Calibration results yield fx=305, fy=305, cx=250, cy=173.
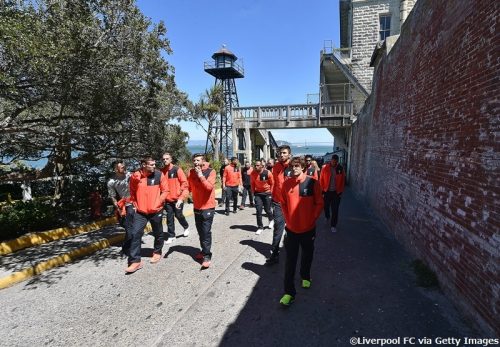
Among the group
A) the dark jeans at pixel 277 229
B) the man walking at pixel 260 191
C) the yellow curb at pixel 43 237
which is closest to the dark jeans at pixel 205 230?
the dark jeans at pixel 277 229

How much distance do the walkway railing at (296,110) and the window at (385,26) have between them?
5.59 meters

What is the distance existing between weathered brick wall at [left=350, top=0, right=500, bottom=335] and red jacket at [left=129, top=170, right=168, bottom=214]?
4472 millimetres

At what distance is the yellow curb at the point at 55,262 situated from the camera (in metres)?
4.92

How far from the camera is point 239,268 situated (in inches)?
208

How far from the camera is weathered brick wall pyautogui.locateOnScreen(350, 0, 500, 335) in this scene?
3.15 m

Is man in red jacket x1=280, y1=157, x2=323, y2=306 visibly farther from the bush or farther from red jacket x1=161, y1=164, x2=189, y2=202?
the bush

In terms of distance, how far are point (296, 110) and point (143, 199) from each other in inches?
597

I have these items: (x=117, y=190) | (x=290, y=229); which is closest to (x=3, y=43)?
(x=117, y=190)

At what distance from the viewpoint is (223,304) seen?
13.4 feet

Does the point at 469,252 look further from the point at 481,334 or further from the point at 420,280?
the point at 420,280

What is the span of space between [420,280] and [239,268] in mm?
2807

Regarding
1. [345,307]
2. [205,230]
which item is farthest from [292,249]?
[205,230]

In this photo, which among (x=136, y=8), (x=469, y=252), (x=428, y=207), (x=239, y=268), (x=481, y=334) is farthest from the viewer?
(x=136, y=8)

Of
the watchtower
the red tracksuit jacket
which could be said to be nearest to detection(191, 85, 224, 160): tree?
the watchtower
